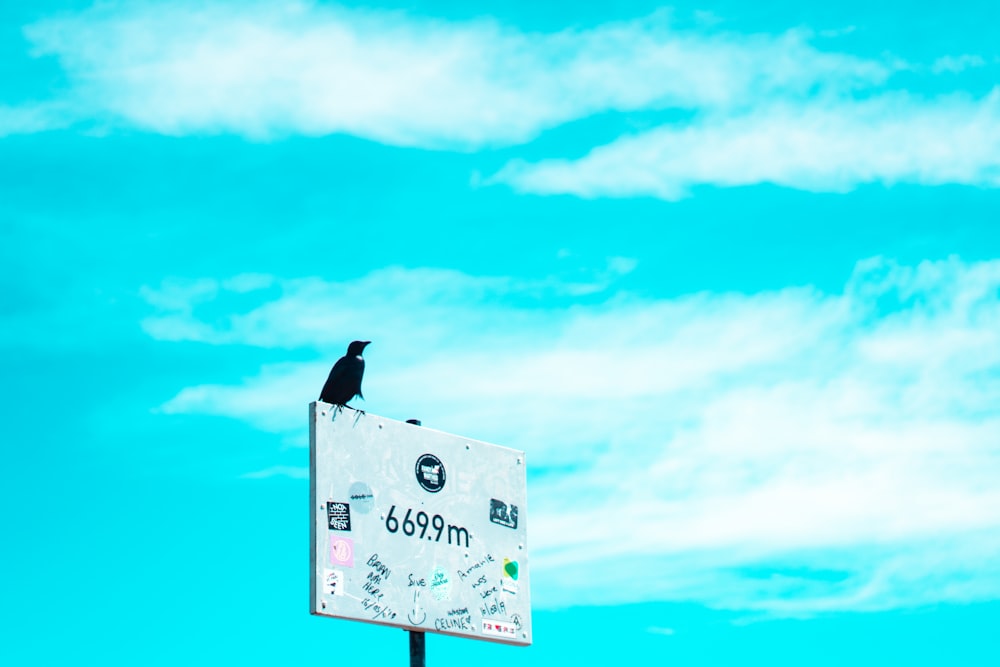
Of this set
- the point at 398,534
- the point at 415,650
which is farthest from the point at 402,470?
the point at 415,650

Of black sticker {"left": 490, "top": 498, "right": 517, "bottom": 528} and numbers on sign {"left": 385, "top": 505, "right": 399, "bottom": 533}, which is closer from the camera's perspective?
numbers on sign {"left": 385, "top": 505, "right": 399, "bottom": 533}

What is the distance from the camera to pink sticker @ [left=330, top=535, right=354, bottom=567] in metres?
10.5

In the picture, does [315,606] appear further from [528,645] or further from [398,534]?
[528,645]

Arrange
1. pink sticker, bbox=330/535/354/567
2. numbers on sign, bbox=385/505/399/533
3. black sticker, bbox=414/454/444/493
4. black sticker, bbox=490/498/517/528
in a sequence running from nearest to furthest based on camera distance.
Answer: pink sticker, bbox=330/535/354/567 → numbers on sign, bbox=385/505/399/533 → black sticker, bbox=414/454/444/493 → black sticker, bbox=490/498/517/528

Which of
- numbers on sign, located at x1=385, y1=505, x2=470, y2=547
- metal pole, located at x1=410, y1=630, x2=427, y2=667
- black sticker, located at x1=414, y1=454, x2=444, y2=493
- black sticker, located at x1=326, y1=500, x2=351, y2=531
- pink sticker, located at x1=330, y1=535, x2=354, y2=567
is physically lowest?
metal pole, located at x1=410, y1=630, x2=427, y2=667

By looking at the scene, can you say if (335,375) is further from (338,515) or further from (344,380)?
(338,515)

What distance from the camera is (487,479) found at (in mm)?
11945

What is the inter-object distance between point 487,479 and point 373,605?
1.65m

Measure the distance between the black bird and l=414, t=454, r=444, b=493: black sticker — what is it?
0.72 metres

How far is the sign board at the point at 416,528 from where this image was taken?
10.6 metres

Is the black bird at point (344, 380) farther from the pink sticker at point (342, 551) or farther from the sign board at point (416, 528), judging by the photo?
the pink sticker at point (342, 551)

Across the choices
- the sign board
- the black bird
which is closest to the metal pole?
the sign board

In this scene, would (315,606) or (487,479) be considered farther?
(487,479)

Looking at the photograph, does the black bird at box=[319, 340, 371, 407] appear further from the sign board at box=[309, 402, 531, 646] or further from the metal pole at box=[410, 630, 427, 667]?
the metal pole at box=[410, 630, 427, 667]
